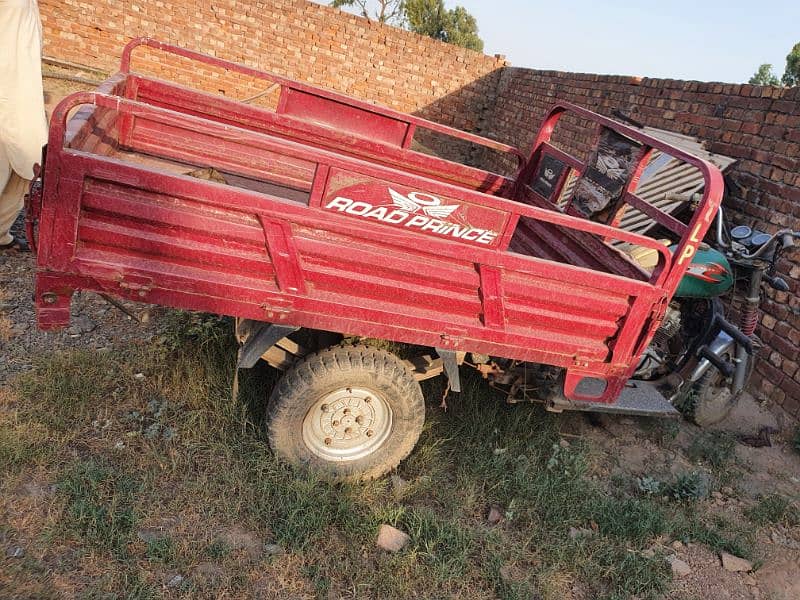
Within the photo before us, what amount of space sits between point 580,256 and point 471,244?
48.7 inches

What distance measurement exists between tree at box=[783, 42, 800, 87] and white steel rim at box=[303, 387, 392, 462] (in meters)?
31.3

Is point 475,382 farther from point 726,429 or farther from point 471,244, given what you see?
point 726,429

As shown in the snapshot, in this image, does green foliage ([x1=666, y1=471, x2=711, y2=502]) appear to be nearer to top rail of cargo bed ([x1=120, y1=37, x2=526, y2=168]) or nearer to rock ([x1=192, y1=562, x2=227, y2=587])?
top rail of cargo bed ([x1=120, y1=37, x2=526, y2=168])

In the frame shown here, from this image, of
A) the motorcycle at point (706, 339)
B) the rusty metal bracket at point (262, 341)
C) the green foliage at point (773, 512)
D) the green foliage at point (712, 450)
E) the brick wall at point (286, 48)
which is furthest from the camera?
the brick wall at point (286, 48)

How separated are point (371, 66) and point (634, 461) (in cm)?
879

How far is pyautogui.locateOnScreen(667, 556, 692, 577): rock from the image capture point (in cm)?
279

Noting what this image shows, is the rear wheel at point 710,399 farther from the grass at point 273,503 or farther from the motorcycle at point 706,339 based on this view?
the grass at point 273,503

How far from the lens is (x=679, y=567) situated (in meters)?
2.82

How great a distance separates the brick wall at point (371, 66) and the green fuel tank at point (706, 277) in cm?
195

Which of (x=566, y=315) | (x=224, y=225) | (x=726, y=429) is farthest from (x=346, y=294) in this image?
(x=726, y=429)

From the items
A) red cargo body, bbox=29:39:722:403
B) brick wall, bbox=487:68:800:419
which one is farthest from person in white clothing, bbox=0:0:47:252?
brick wall, bbox=487:68:800:419

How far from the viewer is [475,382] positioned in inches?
152

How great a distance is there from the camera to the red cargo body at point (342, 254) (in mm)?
2189

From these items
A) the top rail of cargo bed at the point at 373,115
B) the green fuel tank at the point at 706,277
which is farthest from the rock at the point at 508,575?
the top rail of cargo bed at the point at 373,115
